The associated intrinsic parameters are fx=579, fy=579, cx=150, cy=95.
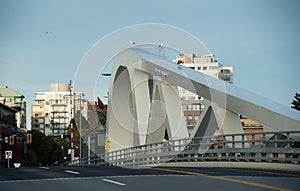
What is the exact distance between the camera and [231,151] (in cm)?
2283

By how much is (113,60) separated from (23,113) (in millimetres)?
147635

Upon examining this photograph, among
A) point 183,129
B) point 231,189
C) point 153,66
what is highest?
point 153,66

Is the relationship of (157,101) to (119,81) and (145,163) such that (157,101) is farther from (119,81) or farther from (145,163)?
(119,81)

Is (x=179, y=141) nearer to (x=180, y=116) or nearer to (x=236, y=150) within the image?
(x=180, y=116)

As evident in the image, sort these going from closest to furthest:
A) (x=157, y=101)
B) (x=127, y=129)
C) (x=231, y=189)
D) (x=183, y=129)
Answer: (x=231, y=189), (x=183, y=129), (x=157, y=101), (x=127, y=129)

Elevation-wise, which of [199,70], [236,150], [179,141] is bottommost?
[236,150]

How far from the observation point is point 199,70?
472 feet

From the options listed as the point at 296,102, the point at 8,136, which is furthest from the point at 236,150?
the point at 8,136

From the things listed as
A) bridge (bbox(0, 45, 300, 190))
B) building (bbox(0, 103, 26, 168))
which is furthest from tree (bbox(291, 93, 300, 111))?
building (bbox(0, 103, 26, 168))

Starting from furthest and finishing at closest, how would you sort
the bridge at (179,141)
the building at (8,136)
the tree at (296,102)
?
1. the building at (8,136)
2. the tree at (296,102)
3. the bridge at (179,141)

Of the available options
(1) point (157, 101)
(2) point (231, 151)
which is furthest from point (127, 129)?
(2) point (231, 151)

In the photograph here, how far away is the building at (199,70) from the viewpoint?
127875mm

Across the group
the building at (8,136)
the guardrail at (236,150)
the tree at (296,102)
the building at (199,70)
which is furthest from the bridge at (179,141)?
the building at (199,70)

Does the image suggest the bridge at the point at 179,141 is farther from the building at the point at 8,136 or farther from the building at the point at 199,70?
the building at the point at 199,70
